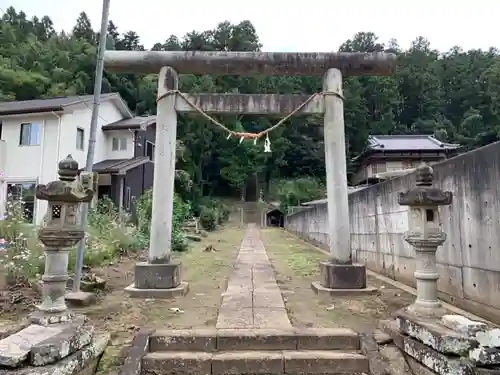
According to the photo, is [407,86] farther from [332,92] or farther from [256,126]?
[332,92]

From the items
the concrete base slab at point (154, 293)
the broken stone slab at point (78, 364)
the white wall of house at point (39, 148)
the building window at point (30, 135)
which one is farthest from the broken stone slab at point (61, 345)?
the building window at point (30, 135)

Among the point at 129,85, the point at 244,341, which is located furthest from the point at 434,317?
the point at 129,85

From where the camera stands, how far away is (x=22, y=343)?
2504 millimetres

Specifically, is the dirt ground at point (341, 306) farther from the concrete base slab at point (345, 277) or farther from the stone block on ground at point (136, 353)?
the stone block on ground at point (136, 353)

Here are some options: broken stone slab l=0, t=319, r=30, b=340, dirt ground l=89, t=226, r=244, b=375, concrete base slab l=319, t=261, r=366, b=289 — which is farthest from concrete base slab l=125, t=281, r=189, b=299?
concrete base slab l=319, t=261, r=366, b=289

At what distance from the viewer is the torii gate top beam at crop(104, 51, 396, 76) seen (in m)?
5.42

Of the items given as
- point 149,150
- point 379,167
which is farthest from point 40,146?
point 379,167

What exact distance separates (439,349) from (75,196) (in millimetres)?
3325

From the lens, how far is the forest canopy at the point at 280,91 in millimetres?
35969

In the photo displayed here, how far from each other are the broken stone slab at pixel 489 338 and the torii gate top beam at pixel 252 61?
417 centimetres

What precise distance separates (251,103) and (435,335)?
4048mm

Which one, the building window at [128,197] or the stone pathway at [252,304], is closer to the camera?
the stone pathway at [252,304]

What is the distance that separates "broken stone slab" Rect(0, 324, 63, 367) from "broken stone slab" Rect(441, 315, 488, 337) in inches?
124

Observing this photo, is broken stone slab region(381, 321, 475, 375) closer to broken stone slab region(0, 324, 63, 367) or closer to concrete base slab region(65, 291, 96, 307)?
broken stone slab region(0, 324, 63, 367)
